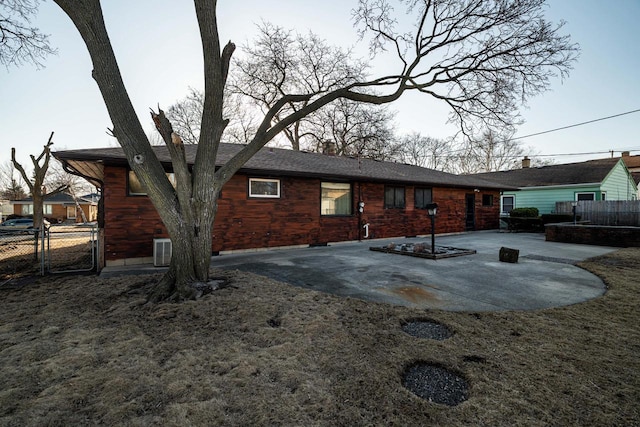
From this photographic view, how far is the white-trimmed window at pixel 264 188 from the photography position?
345 inches

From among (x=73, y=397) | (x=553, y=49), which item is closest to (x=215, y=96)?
(x=73, y=397)

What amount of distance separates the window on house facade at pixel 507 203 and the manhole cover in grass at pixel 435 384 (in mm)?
20003

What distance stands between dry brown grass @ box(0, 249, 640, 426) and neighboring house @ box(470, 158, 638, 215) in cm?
1636

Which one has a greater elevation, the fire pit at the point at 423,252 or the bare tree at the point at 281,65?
the bare tree at the point at 281,65

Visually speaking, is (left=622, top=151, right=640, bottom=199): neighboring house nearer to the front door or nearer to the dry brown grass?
the front door

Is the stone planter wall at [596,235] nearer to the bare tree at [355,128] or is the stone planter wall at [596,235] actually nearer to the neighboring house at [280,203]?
the neighboring house at [280,203]

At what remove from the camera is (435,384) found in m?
2.24

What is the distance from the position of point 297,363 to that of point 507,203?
2085 centimetres

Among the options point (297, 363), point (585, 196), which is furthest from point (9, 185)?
point (585, 196)

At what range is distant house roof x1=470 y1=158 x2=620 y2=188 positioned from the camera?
1667 cm

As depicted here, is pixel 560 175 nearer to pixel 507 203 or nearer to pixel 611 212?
pixel 507 203

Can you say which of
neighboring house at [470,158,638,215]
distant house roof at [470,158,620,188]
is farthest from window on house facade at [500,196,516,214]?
distant house roof at [470,158,620,188]

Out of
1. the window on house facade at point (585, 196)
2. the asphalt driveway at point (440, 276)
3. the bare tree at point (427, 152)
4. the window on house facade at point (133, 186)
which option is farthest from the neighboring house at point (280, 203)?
the bare tree at point (427, 152)

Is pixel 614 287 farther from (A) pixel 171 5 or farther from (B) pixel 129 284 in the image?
(A) pixel 171 5
